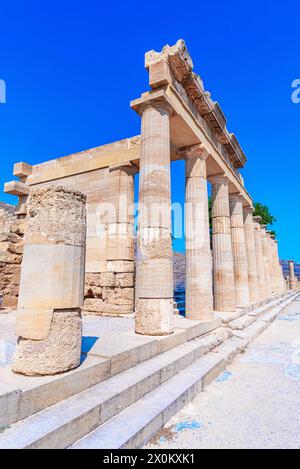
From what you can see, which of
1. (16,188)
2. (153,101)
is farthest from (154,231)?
(16,188)

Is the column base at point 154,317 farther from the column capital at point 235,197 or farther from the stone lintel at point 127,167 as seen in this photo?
the column capital at point 235,197

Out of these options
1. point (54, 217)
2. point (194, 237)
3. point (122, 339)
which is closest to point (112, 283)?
point (194, 237)

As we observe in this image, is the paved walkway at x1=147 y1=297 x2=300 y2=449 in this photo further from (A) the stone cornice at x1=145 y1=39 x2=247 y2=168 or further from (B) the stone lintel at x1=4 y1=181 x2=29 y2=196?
(B) the stone lintel at x1=4 y1=181 x2=29 y2=196

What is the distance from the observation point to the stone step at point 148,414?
9.67 feet

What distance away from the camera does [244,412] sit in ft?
13.2

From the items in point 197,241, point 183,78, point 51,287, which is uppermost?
point 183,78

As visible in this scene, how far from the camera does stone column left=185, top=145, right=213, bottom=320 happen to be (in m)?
9.08

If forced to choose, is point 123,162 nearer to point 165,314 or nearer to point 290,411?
point 165,314

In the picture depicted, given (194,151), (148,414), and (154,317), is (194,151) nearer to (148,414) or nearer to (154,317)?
(154,317)

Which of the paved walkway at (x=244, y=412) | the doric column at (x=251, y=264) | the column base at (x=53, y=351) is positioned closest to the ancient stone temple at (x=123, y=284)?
the column base at (x=53, y=351)

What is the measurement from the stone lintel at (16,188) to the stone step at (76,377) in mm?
10608

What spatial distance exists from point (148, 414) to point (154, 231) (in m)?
4.28

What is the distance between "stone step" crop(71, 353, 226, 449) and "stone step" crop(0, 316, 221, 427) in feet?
1.79

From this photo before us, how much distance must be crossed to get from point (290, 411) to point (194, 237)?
601 cm
